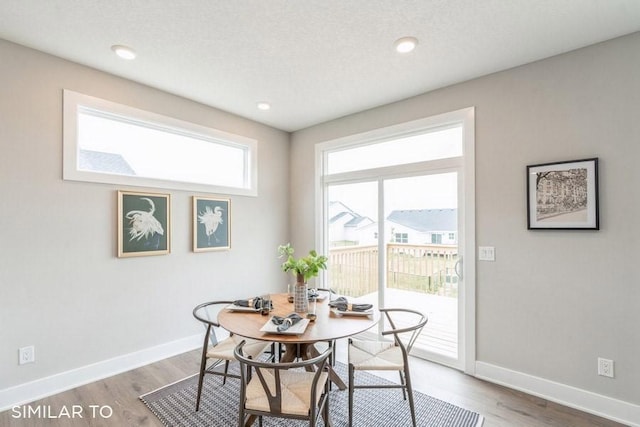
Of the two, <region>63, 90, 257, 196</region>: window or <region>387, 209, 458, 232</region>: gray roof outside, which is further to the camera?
<region>387, 209, 458, 232</region>: gray roof outside

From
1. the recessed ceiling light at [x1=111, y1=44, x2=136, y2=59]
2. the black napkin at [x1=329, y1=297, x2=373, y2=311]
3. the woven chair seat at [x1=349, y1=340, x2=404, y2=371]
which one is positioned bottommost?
the woven chair seat at [x1=349, y1=340, x2=404, y2=371]

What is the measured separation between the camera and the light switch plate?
2.71 meters

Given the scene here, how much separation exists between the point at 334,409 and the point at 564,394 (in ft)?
5.80

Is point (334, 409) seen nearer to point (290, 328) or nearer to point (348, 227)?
point (290, 328)

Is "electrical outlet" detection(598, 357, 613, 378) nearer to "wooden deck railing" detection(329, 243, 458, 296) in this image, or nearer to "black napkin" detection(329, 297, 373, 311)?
"wooden deck railing" detection(329, 243, 458, 296)

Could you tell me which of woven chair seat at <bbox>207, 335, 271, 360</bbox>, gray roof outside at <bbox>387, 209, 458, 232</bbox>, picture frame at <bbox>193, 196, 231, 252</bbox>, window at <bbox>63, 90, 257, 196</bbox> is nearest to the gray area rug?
woven chair seat at <bbox>207, 335, 271, 360</bbox>

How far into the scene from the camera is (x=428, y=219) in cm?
315

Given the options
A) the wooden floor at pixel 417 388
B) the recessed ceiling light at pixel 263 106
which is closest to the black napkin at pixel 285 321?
the wooden floor at pixel 417 388

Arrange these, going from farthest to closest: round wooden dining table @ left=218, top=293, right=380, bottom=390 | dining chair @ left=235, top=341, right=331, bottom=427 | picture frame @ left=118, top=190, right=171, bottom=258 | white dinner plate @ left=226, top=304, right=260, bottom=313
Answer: picture frame @ left=118, top=190, right=171, bottom=258 < white dinner plate @ left=226, top=304, right=260, bottom=313 < round wooden dining table @ left=218, top=293, right=380, bottom=390 < dining chair @ left=235, top=341, right=331, bottom=427

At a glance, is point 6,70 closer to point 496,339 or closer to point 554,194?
point 554,194

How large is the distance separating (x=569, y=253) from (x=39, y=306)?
4.15 meters

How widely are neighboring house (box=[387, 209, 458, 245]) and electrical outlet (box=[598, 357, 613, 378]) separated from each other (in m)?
1.31

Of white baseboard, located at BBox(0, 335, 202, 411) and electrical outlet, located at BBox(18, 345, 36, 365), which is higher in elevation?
electrical outlet, located at BBox(18, 345, 36, 365)

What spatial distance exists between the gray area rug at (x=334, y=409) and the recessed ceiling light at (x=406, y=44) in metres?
2.69
